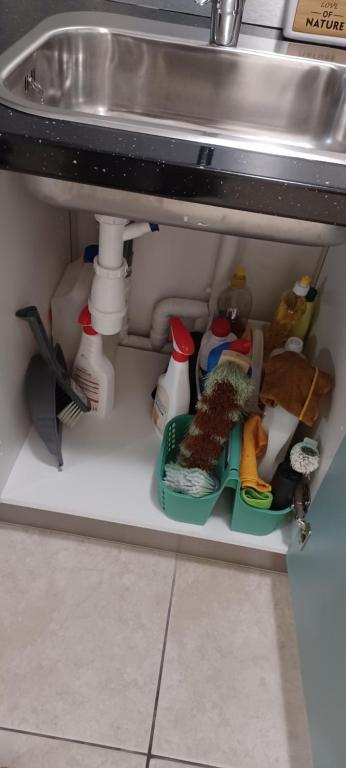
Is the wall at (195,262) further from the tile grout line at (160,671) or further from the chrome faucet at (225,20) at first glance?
the tile grout line at (160,671)

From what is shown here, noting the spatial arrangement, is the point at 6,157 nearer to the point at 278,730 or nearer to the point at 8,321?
the point at 8,321

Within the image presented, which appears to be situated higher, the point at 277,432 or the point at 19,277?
the point at 19,277

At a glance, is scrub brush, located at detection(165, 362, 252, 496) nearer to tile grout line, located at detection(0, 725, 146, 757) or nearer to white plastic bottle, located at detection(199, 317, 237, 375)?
white plastic bottle, located at detection(199, 317, 237, 375)

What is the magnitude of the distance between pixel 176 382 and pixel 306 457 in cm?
30

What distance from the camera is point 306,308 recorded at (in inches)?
48.9

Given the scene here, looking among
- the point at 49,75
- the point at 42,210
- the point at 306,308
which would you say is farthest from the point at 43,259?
the point at 306,308

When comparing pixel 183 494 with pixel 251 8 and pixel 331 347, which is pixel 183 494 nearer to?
pixel 331 347

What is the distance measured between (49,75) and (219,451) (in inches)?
28.2

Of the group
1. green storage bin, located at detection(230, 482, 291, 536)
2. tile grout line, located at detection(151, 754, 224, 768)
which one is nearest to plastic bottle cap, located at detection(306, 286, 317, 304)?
green storage bin, located at detection(230, 482, 291, 536)

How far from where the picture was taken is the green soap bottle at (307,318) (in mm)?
1231

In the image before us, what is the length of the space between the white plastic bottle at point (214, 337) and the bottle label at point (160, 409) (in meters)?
0.10

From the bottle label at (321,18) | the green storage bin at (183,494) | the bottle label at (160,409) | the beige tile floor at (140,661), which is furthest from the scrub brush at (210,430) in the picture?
the bottle label at (321,18)

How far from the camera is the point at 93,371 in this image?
4.06 feet

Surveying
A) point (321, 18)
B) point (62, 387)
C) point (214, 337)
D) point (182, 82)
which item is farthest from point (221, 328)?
point (321, 18)
